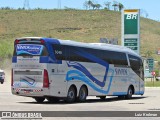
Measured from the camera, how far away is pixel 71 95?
86.6 ft

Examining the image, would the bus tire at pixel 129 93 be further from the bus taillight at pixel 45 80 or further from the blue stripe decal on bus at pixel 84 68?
the bus taillight at pixel 45 80

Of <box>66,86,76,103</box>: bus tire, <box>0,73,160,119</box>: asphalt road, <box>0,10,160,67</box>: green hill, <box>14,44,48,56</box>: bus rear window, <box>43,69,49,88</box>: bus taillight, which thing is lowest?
<box>0,73,160,119</box>: asphalt road

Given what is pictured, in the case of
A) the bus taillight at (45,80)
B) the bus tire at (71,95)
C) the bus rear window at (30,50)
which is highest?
the bus rear window at (30,50)

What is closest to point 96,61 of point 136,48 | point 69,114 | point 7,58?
point 69,114

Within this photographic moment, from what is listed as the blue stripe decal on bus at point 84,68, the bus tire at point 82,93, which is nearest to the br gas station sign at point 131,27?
the blue stripe decal on bus at point 84,68

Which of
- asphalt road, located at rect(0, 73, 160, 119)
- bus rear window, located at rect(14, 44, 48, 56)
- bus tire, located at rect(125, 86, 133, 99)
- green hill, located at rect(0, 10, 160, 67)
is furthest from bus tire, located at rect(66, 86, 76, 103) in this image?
green hill, located at rect(0, 10, 160, 67)

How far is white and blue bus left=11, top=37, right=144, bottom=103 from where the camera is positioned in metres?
24.8

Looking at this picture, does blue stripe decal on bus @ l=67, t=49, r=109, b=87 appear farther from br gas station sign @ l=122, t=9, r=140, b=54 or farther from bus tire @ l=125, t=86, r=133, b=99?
br gas station sign @ l=122, t=9, r=140, b=54

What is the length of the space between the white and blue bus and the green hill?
9321 cm

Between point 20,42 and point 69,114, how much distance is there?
8.06m

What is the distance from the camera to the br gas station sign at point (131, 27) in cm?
5347

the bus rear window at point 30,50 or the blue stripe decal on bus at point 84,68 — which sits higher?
the bus rear window at point 30,50

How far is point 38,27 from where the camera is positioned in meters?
139

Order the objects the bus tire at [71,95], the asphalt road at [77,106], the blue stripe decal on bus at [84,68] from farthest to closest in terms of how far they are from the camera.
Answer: the blue stripe decal on bus at [84,68]
the bus tire at [71,95]
the asphalt road at [77,106]
